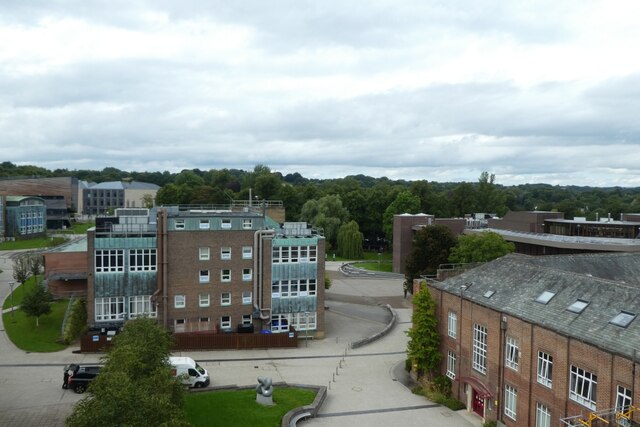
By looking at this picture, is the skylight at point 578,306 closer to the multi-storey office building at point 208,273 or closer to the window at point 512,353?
the window at point 512,353

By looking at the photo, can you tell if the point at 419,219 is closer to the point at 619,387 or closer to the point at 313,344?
the point at 313,344

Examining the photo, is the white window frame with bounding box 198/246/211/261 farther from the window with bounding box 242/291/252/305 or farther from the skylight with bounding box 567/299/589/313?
the skylight with bounding box 567/299/589/313

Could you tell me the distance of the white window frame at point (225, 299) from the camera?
143 ft

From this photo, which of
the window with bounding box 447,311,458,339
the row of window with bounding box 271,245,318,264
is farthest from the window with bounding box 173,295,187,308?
the window with bounding box 447,311,458,339

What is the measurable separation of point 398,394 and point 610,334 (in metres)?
14.0

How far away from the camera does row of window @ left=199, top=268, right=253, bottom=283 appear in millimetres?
43156

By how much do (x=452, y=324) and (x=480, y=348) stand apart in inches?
131

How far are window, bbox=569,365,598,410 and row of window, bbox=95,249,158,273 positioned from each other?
1211 inches

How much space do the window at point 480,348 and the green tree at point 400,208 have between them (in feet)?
223

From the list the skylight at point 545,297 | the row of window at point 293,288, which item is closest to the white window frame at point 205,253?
the row of window at point 293,288

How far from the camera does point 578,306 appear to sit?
24953 millimetres

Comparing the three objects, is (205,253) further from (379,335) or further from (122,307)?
(379,335)

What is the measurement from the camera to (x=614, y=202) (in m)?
158

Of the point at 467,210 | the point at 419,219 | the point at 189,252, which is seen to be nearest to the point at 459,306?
the point at 189,252
